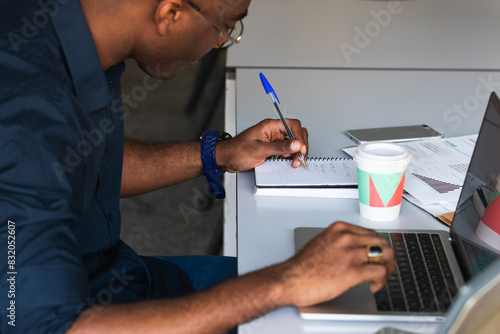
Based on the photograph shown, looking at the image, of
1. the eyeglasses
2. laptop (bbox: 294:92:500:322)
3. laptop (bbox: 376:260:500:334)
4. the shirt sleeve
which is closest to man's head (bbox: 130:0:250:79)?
the eyeglasses

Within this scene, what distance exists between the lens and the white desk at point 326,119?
101cm

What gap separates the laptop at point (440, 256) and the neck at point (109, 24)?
17.4 inches

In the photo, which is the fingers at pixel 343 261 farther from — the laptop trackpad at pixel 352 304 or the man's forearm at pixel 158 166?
the man's forearm at pixel 158 166

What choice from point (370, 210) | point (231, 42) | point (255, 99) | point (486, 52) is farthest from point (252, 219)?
point (486, 52)

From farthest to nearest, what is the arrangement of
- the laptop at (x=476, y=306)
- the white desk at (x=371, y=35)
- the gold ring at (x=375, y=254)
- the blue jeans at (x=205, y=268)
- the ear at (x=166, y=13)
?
1. the white desk at (x=371, y=35)
2. the blue jeans at (x=205, y=268)
3. the ear at (x=166, y=13)
4. the gold ring at (x=375, y=254)
5. the laptop at (x=476, y=306)

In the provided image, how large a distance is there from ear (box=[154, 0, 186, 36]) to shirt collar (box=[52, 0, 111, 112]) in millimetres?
111

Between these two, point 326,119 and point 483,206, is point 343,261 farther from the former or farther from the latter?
point 326,119

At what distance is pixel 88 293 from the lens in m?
0.85

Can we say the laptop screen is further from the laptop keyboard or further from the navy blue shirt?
the navy blue shirt

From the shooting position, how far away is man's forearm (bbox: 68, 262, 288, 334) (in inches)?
32.4

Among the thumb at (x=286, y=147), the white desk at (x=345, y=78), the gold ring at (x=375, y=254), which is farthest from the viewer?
the thumb at (x=286, y=147)

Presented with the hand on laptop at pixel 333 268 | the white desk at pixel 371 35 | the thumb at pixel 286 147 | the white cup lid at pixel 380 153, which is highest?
the white desk at pixel 371 35

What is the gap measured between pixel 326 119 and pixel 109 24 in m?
0.73

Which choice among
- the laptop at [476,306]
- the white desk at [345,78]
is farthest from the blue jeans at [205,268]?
the laptop at [476,306]
